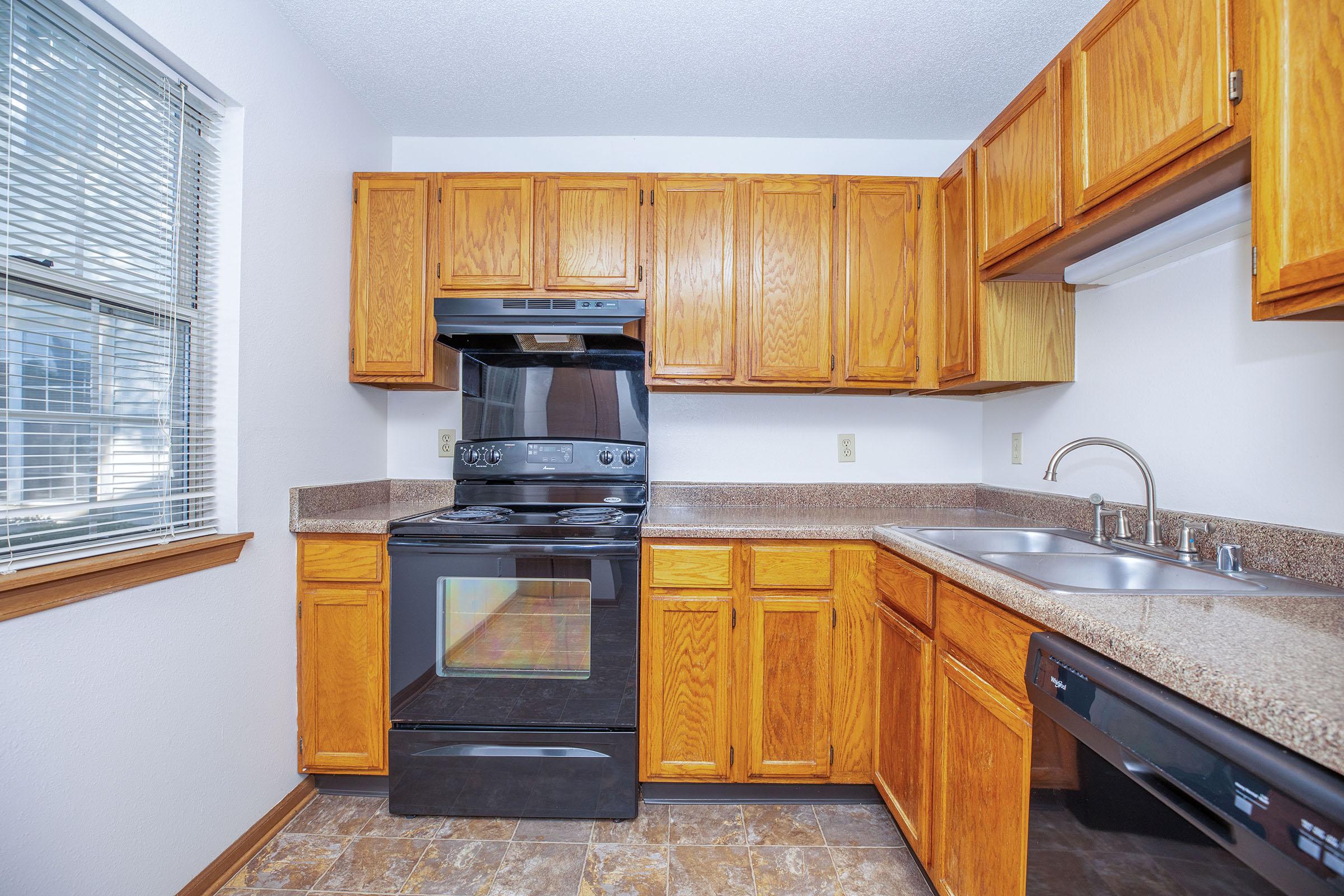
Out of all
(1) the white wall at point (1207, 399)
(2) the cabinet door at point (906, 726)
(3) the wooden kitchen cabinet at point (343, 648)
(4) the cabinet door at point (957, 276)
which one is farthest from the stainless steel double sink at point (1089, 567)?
(3) the wooden kitchen cabinet at point (343, 648)

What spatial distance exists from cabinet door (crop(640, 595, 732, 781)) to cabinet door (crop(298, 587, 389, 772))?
87cm

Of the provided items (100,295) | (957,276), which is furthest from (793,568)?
(100,295)

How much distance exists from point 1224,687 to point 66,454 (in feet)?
6.53

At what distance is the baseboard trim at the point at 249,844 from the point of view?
1463 mm

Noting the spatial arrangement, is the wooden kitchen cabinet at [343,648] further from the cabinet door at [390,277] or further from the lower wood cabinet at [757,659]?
the lower wood cabinet at [757,659]

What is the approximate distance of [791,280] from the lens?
6.97 feet

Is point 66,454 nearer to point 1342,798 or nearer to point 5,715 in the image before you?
point 5,715

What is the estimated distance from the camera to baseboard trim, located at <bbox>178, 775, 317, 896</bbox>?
4.80ft

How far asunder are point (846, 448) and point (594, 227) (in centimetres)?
138

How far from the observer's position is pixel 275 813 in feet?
5.68

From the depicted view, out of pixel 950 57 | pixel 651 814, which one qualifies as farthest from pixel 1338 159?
pixel 651 814

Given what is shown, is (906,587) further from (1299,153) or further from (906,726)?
(1299,153)

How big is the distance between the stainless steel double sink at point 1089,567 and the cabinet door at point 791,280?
73 cm

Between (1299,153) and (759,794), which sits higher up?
(1299,153)
